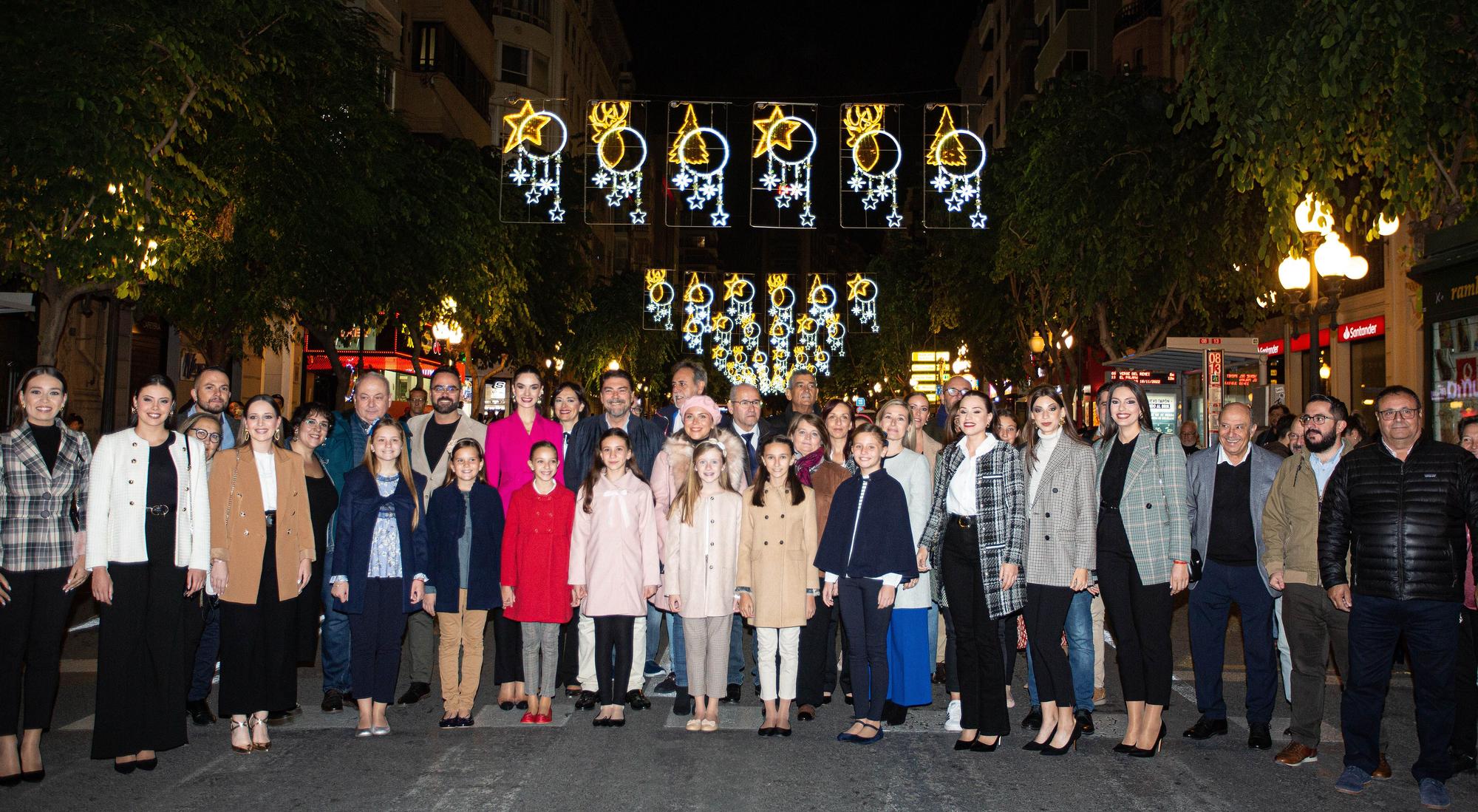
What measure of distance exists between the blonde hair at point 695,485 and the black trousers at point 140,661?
3136 millimetres

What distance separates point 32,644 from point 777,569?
4.36m

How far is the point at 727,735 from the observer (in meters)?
7.66

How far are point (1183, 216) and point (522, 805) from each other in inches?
738

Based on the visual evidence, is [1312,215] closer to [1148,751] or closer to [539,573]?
[1148,751]

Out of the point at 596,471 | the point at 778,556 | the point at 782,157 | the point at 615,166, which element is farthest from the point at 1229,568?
the point at 615,166

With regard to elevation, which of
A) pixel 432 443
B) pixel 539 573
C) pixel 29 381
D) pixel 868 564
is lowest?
pixel 539 573

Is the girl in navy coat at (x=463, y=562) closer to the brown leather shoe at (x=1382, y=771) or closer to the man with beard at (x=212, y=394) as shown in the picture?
the man with beard at (x=212, y=394)

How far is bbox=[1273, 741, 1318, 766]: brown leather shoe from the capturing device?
7.01m

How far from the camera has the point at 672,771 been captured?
673cm

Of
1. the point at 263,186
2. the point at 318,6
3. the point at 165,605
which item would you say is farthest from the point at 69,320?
the point at 165,605

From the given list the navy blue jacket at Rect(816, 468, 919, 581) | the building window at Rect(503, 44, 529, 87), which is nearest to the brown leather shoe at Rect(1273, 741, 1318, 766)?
the navy blue jacket at Rect(816, 468, 919, 581)

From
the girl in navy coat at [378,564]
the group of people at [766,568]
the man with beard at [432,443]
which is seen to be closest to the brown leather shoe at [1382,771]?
→ the group of people at [766,568]

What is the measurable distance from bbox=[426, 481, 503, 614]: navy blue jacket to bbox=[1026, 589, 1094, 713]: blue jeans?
372cm

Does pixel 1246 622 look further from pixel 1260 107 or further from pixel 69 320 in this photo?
pixel 69 320
